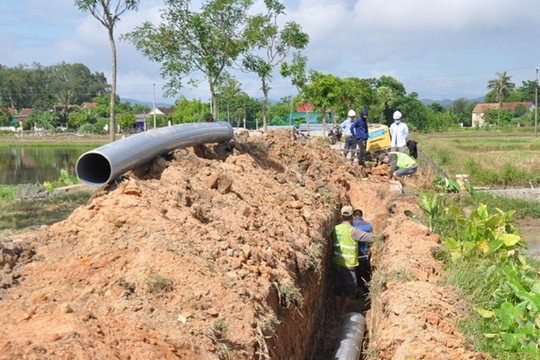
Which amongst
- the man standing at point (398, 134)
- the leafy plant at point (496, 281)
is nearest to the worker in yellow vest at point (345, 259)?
the leafy plant at point (496, 281)

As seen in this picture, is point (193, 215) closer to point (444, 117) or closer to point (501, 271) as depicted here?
point (501, 271)

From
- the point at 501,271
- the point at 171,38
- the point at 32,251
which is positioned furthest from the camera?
the point at 171,38

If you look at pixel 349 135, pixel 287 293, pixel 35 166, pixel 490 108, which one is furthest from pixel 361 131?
pixel 490 108

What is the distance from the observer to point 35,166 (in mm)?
37844

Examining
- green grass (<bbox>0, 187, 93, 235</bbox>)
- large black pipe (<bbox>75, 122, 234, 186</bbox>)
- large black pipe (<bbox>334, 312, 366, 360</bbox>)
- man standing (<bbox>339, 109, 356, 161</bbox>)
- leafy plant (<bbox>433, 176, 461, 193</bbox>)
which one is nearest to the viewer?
large black pipe (<bbox>75, 122, 234, 186</bbox>)

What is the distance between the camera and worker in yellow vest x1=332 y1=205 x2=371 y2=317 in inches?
381

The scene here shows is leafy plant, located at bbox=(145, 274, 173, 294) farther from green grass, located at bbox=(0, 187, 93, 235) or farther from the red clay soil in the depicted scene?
green grass, located at bbox=(0, 187, 93, 235)

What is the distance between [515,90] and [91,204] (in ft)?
396

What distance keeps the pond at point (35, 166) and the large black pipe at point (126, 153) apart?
685 inches

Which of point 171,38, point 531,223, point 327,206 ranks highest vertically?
point 171,38

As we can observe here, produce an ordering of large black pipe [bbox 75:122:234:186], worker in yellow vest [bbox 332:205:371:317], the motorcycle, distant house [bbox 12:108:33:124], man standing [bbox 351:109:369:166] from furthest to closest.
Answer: distant house [bbox 12:108:33:124] < the motorcycle < man standing [bbox 351:109:369:166] < worker in yellow vest [bbox 332:205:371:317] < large black pipe [bbox 75:122:234:186]

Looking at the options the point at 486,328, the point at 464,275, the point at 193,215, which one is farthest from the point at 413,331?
the point at 193,215

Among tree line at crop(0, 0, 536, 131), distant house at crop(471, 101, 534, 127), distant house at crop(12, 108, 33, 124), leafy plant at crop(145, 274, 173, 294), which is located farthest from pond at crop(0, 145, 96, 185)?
distant house at crop(471, 101, 534, 127)

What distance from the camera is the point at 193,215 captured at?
6762mm
